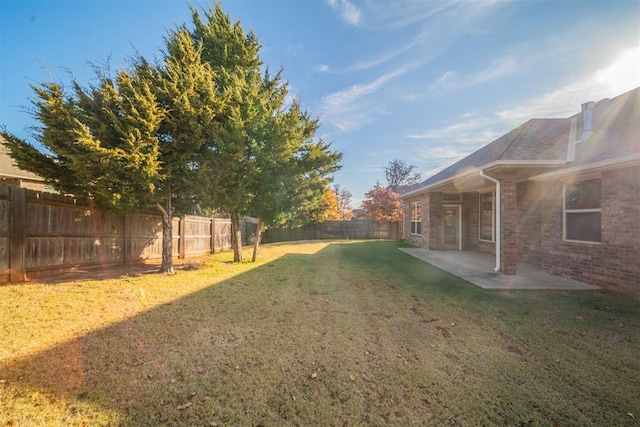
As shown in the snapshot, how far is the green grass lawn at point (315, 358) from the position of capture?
2268mm

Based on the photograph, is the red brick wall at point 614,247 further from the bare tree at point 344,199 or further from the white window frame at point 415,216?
the bare tree at point 344,199

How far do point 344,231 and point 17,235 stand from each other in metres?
20.3

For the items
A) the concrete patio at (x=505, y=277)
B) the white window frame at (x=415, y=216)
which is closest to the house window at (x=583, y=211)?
the concrete patio at (x=505, y=277)

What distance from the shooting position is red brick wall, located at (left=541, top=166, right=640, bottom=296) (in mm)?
5535

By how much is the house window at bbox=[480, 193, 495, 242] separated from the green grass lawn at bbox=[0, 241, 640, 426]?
596 cm

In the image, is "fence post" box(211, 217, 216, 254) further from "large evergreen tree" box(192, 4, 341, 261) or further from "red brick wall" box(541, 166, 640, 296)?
"red brick wall" box(541, 166, 640, 296)

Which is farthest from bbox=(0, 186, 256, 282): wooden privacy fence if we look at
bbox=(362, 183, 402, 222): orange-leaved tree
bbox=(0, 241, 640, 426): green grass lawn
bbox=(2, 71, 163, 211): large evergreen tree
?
bbox=(362, 183, 402, 222): orange-leaved tree

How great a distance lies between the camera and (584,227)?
6684mm

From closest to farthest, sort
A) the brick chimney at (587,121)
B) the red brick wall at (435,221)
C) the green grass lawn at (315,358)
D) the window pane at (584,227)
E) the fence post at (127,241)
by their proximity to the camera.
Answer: the green grass lawn at (315,358), the window pane at (584,227), the brick chimney at (587,121), the fence post at (127,241), the red brick wall at (435,221)

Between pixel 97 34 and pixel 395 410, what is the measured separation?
10.3 m

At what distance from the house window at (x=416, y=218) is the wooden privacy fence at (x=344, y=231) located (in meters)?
6.67

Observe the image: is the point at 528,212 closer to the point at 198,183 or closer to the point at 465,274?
the point at 465,274

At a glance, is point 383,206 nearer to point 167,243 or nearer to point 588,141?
point 588,141

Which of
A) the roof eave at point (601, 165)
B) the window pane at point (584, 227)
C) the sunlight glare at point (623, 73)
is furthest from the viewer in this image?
the sunlight glare at point (623, 73)
